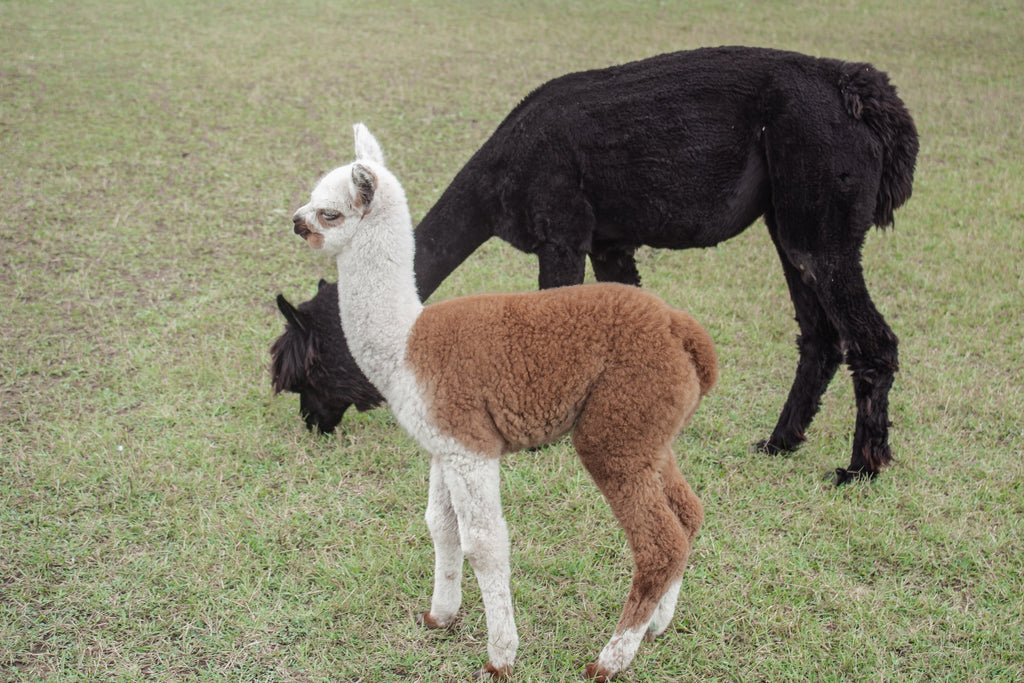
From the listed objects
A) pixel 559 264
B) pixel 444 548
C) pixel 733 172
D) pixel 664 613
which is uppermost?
pixel 733 172

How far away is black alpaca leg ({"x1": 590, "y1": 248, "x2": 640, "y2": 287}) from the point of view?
4555 millimetres

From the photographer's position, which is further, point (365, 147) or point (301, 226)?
point (365, 147)

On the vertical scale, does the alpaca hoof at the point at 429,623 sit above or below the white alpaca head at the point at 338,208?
below

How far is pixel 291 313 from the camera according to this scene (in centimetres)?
429

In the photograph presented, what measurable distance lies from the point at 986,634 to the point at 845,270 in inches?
62.6

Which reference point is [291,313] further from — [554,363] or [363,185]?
[554,363]

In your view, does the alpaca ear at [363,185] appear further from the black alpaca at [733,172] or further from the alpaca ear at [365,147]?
the black alpaca at [733,172]

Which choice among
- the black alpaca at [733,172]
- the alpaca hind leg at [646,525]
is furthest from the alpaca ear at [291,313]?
the alpaca hind leg at [646,525]

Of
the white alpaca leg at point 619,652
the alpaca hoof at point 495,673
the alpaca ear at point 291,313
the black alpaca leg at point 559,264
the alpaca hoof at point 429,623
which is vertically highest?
the black alpaca leg at point 559,264

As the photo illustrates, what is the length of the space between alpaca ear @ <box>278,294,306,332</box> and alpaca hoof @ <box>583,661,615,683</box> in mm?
2199

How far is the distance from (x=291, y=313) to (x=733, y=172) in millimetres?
2223

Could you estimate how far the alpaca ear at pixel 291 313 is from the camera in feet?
13.9

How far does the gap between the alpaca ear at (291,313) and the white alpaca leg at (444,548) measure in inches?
57.2

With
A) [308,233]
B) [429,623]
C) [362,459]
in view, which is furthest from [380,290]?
[362,459]
